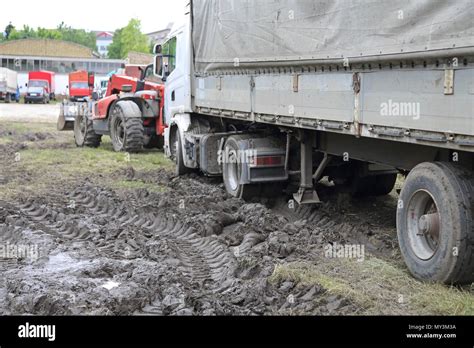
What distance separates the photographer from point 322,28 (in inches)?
276

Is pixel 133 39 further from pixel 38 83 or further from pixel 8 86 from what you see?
pixel 8 86

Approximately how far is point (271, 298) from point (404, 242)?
154cm

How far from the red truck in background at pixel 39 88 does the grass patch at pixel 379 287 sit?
47315mm

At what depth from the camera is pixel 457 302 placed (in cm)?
501

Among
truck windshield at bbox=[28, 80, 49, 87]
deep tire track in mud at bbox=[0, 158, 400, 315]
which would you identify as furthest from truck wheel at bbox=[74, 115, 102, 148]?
truck windshield at bbox=[28, 80, 49, 87]

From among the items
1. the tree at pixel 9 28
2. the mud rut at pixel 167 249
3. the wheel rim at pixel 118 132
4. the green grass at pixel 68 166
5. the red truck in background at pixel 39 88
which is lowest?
the mud rut at pixel 167 249

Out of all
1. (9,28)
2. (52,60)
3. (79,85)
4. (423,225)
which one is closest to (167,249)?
(423,225)

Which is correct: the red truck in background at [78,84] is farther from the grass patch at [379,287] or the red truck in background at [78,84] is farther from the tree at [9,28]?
the tree at [9,28]

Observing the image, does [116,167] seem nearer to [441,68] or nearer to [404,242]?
[404,242]

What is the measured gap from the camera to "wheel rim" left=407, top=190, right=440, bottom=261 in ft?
18.5

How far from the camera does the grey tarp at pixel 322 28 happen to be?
512 centimetres

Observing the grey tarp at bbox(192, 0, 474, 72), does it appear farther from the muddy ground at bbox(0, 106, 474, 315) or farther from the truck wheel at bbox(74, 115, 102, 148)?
the truck wheel at bbox(74, 115, 102, 148)

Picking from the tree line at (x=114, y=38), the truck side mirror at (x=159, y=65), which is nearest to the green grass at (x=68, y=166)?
the truck side mirror at (x=159, y=65)

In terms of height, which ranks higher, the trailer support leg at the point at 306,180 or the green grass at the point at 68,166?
the trailer support leg at the point at 306,180
